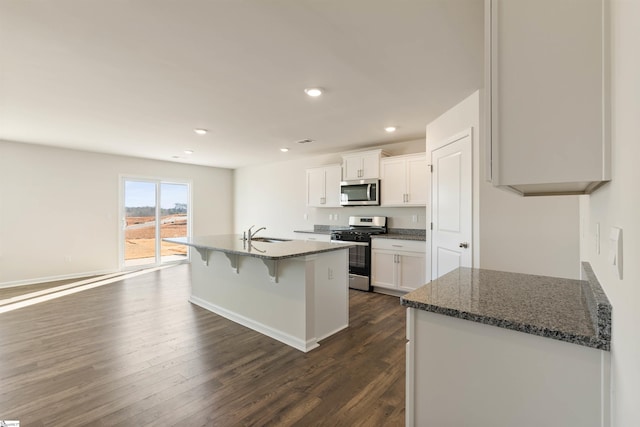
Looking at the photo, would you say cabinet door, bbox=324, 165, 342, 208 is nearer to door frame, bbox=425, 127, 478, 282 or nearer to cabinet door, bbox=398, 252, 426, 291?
cabinet door, bbox=398, 252, 426, 291

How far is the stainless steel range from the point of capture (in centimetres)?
471

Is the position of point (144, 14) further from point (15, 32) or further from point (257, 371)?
point (257, 371)

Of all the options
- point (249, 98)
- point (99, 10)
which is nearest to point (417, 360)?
point (99, 10)

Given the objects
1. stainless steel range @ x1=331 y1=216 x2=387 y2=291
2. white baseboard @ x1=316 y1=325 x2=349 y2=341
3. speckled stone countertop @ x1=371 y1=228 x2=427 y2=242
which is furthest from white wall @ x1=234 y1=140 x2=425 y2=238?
white baseboard @ x1=316 y1=325 x2=349 y2=341

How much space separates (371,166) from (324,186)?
1133mm

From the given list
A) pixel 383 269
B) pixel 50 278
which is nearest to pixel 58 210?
pixel 50 278

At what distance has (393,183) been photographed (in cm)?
469

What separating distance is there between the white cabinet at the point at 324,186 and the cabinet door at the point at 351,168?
7.1 inches

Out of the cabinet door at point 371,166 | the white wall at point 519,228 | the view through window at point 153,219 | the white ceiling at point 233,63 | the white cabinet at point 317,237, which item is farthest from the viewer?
the view through window at point 153,219

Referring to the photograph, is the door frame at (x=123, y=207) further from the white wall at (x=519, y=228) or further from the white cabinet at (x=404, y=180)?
the white wall at (x=519, y=228)

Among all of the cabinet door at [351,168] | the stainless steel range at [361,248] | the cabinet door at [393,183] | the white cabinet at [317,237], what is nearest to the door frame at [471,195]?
the cabinet door at [393,183]

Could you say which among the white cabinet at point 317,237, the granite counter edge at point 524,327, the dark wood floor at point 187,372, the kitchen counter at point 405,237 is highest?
the kitchen counter at point 405,237

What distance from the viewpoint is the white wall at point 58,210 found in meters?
4.89

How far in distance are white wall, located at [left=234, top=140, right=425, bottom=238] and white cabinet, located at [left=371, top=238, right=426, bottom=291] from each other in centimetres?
61
